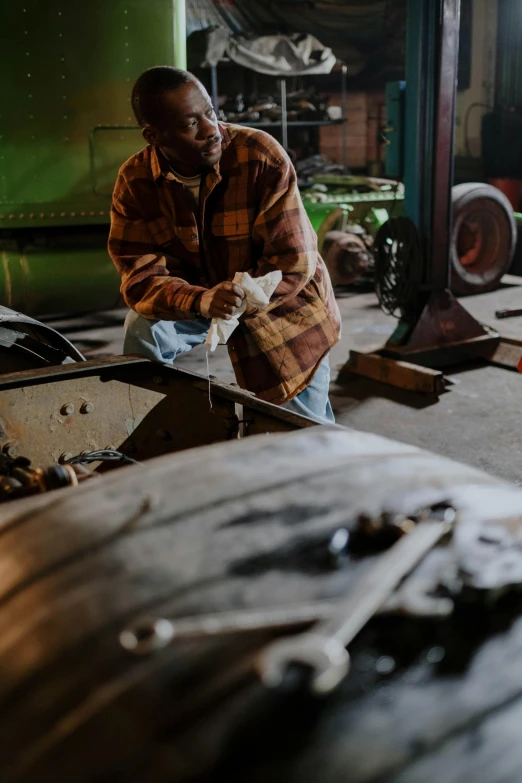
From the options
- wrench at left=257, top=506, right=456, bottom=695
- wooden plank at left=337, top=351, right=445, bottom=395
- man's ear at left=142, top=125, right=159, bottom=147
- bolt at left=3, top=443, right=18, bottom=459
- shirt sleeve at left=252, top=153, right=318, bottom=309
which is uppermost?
man's ear at left=142, top=125, right=159, bottom=147

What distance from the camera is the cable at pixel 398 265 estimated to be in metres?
4.98

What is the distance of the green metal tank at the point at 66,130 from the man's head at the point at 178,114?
148 inches

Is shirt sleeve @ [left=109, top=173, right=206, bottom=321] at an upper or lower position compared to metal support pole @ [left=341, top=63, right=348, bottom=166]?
lower

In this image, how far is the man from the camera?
7.69 ft

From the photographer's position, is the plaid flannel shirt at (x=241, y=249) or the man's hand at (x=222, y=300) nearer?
the man's hand at (x=222, y=300)

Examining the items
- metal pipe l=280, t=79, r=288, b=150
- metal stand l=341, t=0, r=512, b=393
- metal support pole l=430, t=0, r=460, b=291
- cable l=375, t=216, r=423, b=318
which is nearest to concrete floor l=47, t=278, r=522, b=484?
metal stand l=341, t=0, r=512, b=393

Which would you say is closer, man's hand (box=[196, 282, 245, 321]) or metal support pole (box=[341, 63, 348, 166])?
man's hand (box=[196, 282, 245, 321])

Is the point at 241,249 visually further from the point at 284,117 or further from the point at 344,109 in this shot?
the point at 344,109

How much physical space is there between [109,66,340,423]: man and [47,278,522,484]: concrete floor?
126cm

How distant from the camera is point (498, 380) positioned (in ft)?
15.9

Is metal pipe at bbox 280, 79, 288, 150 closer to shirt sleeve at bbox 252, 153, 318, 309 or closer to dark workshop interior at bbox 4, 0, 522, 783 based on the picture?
dark workshop interior at bbox 4, 0, 522, 783

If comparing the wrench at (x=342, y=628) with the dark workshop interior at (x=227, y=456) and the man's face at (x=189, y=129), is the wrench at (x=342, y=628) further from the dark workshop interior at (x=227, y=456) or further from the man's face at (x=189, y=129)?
the man's face at (x=189, y=129)

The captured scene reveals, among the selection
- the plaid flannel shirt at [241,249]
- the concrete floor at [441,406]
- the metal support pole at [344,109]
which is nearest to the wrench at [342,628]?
the plaid flannel shirt at [241,249]

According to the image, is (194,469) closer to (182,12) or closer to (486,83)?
(182,12)
